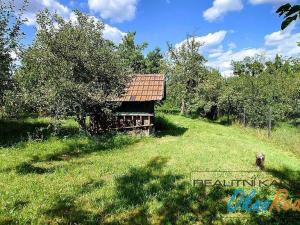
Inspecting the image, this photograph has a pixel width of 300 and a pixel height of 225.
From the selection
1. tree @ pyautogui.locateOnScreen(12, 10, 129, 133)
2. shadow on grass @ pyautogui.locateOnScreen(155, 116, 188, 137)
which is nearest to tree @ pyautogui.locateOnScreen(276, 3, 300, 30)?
tree @ pyautogui.locateOnScreen(12, 10, 129, 133)

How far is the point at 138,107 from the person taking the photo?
19.0 meters

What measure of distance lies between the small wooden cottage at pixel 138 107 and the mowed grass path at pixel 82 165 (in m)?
1.34

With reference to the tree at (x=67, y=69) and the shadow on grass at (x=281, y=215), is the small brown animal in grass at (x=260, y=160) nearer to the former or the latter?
the shadow on grass at (x=281, y=215)

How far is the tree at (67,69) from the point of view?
1484cm

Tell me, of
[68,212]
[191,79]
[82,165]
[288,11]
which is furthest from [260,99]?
[288,11]

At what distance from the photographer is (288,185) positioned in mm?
11031

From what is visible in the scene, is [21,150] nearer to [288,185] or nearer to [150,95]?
[150,95]

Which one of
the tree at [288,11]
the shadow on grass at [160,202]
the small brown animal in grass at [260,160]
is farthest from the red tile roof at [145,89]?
the tree at [288,11]

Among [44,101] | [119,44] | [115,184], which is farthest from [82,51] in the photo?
[119,44]

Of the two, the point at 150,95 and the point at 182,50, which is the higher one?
the point at 182,50

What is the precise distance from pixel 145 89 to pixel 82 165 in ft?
27.6

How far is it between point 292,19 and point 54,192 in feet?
25.1

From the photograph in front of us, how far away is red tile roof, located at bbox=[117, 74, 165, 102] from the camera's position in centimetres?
1827
